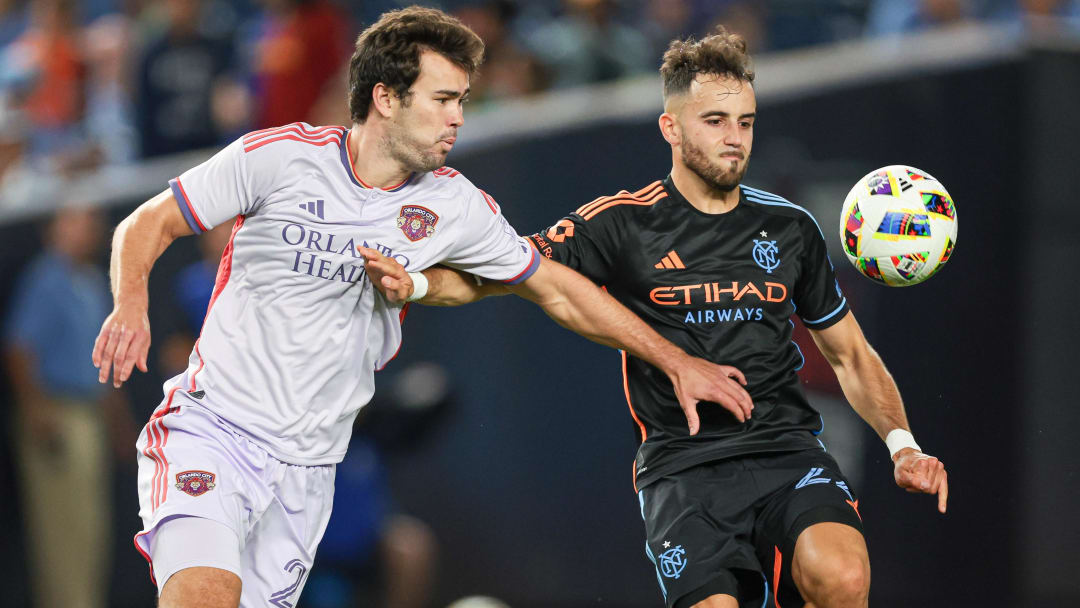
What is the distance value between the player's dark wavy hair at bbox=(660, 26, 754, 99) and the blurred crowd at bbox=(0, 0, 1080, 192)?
4.23 metres

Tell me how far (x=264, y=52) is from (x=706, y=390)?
6485 mm

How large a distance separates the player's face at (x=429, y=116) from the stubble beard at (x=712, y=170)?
93 centimetres

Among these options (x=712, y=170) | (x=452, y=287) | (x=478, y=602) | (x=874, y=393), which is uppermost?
(x=712, y=170)

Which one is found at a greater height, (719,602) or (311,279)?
(311,279)

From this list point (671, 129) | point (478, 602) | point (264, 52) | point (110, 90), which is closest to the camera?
point (671, 129)

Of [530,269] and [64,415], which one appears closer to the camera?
[530,269]

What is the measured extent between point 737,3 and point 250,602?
7258 millimetres

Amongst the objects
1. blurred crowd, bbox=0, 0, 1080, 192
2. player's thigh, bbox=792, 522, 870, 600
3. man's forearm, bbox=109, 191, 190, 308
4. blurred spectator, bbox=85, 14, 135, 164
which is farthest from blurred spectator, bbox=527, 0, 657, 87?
player's thigh, bbox=792, 522, 870, 600

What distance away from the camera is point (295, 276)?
16.6ft

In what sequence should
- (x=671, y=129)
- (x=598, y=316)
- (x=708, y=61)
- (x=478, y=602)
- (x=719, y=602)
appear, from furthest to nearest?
1. (x=478, y=602)
2. (x=671, y=129)
3. (x=708, y=61)
4. (x=598, y=316)
5. (x=719, y=602)

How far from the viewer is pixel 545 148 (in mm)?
9844

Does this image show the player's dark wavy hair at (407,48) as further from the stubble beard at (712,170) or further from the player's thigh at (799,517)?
the player's thigh at (799,517)

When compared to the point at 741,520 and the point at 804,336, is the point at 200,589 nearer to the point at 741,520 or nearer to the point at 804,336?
the point at 741,520

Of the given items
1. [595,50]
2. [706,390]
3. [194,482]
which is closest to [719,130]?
[706,390]
